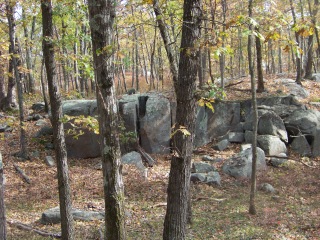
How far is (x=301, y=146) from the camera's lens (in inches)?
655

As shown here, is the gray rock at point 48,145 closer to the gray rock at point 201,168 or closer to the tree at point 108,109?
the gray rock at point 201,168

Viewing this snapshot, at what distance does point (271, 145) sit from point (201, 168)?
13.4ft

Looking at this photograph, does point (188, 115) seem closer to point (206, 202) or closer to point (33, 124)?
point (206, 202)

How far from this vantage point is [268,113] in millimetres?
17141

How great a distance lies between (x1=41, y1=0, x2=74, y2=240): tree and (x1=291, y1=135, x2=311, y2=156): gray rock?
42.3 ft

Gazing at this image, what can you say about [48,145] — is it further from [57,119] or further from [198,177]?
[57,119]

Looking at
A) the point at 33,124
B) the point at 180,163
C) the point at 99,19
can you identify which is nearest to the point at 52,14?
the point at 99,19

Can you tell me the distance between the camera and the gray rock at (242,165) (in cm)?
1413

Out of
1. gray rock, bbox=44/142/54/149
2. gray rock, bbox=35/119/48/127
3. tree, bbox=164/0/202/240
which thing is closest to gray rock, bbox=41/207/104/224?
tree, bbox=164/0/202/240

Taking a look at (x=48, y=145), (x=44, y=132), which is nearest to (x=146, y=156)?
(x=48, y=145)

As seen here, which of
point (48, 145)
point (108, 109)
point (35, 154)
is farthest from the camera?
point (48, 145)

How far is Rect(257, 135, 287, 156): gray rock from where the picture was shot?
15.9 m

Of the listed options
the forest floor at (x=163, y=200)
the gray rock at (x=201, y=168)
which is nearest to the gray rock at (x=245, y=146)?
the forest floor at (x=163, y=200)

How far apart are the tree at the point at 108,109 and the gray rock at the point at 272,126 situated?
13181mm
